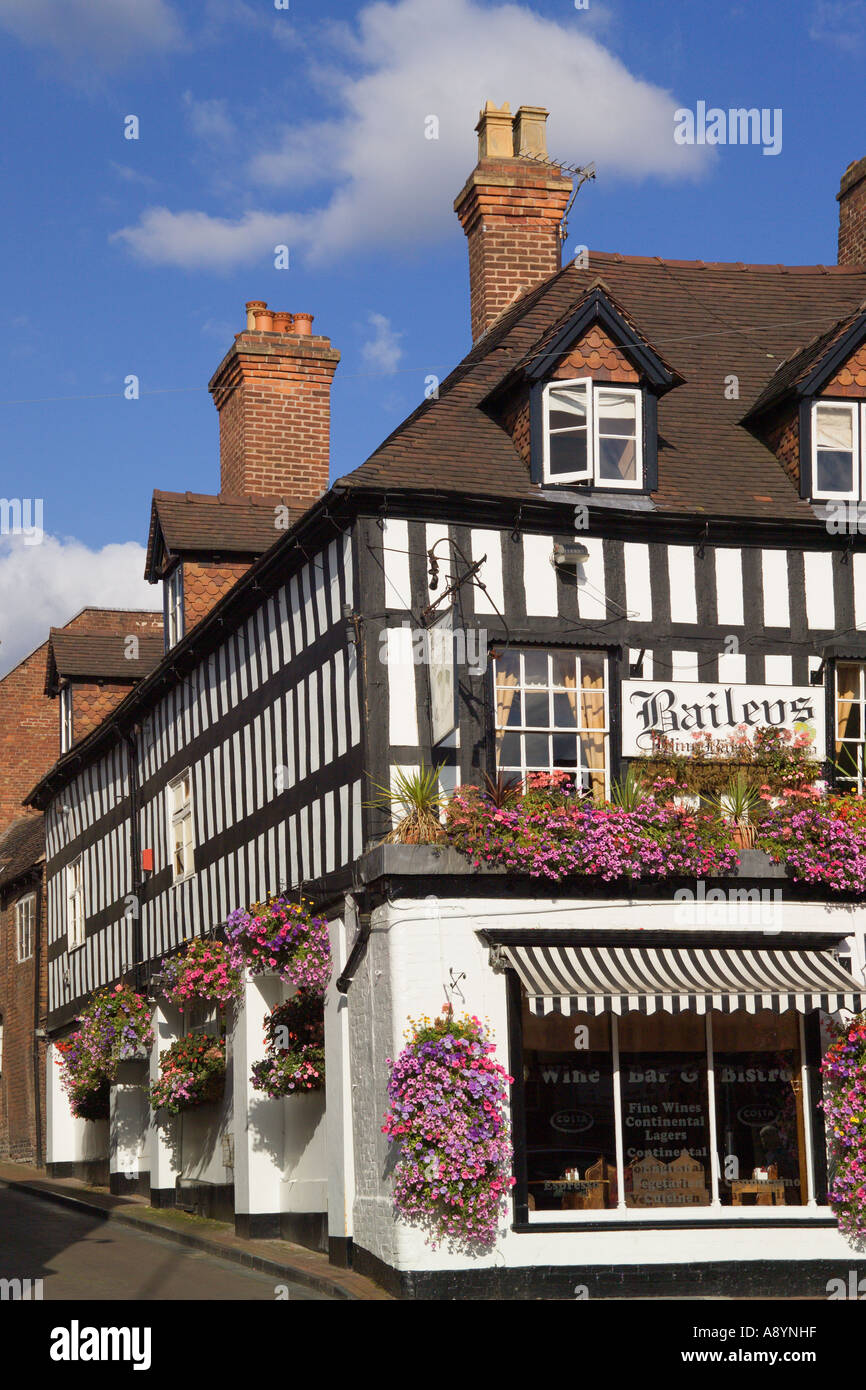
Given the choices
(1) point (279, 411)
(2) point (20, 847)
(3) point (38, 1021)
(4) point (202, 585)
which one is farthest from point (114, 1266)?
(2) point (20, 847)

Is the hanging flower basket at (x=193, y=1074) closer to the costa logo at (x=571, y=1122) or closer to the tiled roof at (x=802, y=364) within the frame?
the costa logo at (x=571, y=1122)

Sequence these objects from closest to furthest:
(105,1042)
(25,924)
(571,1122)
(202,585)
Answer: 1. (571,1122)
2. (202,585)
3. (105,1042)
4. (25,924)

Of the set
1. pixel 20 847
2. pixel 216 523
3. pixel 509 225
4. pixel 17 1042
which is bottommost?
pixel 17 1042

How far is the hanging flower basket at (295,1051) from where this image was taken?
1666 cm

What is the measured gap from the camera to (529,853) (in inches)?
564

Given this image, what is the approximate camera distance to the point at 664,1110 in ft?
49.2

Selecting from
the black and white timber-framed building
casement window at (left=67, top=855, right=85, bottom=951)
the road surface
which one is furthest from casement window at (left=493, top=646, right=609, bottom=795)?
casement window at (left=67, top=855, right=85, bottom=951)

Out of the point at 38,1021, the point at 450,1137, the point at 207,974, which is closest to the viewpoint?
the point at 450,1137

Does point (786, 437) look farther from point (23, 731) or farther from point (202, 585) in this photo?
point (23, 731)

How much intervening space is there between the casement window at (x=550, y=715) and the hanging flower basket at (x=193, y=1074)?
640 cm

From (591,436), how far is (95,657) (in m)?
15.3

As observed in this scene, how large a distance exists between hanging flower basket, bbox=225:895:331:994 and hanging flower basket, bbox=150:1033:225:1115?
3.55 m
